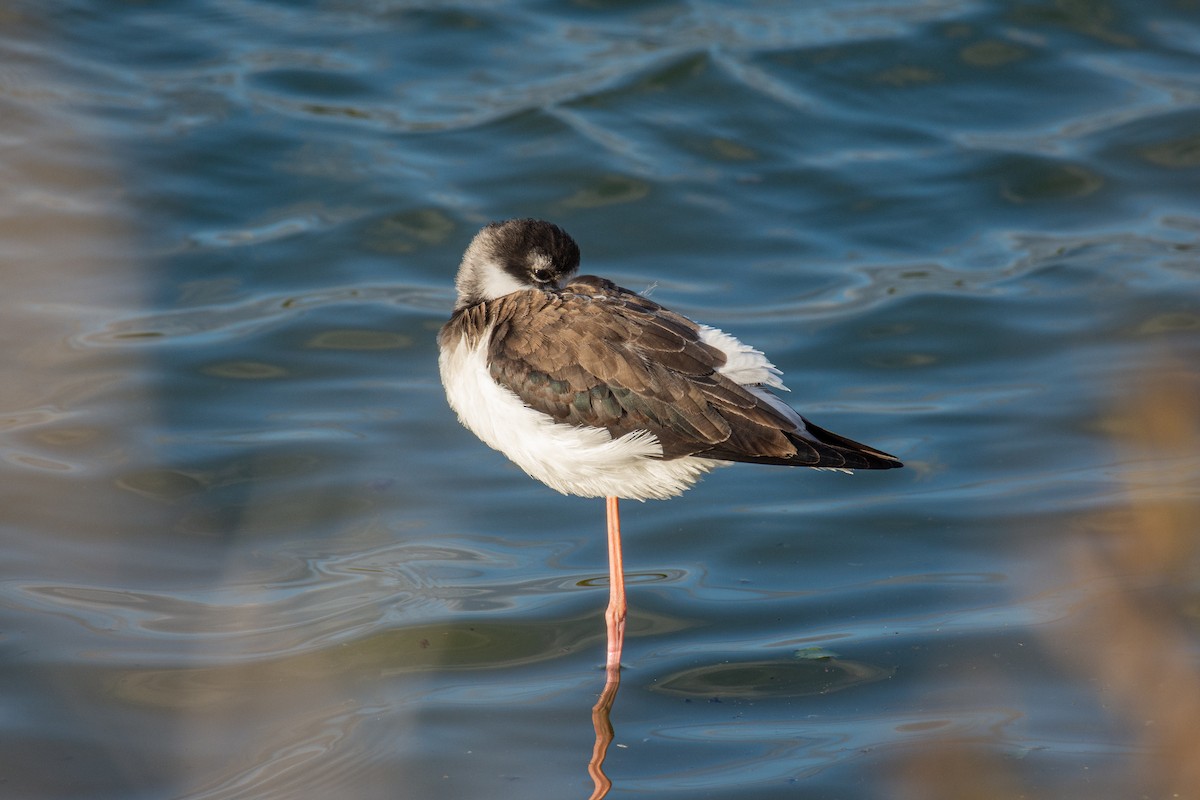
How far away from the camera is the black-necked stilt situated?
6000 millimetres

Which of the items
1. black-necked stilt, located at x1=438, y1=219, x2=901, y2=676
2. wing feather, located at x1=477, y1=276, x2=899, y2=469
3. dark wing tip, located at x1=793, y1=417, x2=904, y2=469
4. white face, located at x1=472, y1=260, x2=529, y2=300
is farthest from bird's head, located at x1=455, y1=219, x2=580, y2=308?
dark wing tip, located at x1=793, y1=417, x2=904, y2=469

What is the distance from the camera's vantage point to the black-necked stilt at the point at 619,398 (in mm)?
6000

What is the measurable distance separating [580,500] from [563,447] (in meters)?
2.36

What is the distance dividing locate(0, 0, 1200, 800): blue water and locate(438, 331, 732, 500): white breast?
995 millimetres

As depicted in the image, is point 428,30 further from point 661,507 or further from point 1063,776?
point 1063,776

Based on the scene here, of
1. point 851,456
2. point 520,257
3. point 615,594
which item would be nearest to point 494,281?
point 520,257

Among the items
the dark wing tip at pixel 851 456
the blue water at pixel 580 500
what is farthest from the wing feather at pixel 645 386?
the blue water at pixel 580 500

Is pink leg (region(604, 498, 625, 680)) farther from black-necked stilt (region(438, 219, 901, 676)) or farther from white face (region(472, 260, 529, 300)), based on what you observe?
white face (region(472, 260, 529, 300))

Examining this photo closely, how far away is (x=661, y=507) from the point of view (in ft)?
27.3

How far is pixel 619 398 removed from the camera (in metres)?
6.09

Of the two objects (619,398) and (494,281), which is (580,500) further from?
(619,398)

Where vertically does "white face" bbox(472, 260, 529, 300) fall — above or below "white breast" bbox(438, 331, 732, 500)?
above

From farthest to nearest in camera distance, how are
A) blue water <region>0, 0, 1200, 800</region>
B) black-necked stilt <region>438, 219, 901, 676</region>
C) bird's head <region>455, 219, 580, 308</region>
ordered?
bird's head <region>455, 219, 580, 308</region> < blue water <region>0, 0, 1200, 800</region> < black-necked stilt <region>438, 219, 901, 676</region>

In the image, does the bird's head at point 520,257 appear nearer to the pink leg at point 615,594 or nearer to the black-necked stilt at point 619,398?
the black-necked stilt at point 619,398
